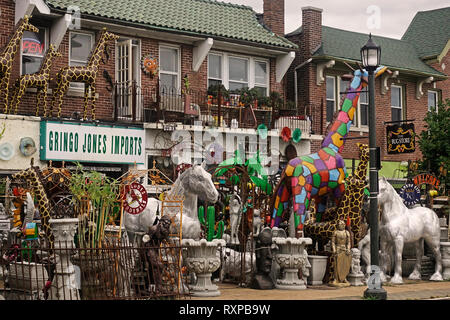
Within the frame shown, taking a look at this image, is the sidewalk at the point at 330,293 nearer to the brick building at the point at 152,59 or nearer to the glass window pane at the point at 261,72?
the brick building at the point at 152,59

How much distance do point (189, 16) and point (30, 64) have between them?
6.05 meters

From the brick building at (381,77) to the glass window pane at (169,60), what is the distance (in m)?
5.31

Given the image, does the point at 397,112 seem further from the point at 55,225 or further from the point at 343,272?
the point at 55,225

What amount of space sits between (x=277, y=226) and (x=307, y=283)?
1.59m

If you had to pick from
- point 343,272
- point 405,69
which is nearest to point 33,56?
point 343,272

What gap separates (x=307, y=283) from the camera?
52.0 feet

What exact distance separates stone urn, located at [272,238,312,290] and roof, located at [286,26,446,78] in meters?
12.9

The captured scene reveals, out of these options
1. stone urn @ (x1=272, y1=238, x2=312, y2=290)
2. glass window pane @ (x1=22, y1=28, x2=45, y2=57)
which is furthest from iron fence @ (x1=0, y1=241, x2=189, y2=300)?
glass window pane @ (x1=22, y1=28, x2=45, y2=57)

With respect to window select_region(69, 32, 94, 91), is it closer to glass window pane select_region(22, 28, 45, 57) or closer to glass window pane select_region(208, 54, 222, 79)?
glass window pane select_region(22, 28, 45, 57)

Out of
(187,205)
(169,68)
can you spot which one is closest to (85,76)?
(169,68)

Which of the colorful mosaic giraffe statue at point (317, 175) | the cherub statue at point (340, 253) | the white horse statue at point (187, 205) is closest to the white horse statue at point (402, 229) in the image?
the colorful mosaic giraffe statue at point (317, 175)

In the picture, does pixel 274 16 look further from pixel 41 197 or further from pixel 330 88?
pixel 41 197

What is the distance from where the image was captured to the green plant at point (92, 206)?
12508 millimetres

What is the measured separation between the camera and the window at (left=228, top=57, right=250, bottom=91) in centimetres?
2503
